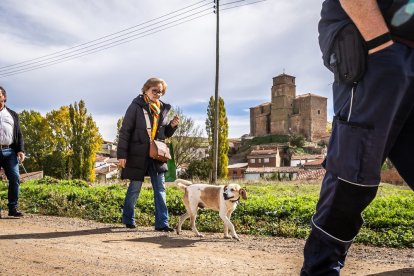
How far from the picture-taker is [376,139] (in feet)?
5.10

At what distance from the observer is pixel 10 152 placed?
23.7ft

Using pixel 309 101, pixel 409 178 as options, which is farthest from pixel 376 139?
pixel 309 101

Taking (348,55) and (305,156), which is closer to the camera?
(348,55)

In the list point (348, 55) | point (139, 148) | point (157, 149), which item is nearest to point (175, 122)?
point (157, 149)

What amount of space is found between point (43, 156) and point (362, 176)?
61881 mm

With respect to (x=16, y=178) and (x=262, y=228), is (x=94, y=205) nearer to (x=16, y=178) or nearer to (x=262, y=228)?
(x=16, y=178)

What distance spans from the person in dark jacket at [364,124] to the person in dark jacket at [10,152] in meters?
6.61

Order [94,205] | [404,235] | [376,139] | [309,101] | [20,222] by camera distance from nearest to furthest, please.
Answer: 1. [376,139]
2. [404,235]
3. [20,222]
4. [94,205]
5. [309,101]

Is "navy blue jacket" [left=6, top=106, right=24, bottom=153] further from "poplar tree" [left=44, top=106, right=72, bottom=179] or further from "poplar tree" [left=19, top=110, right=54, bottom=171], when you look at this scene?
"poplar tree" [left=19, top=110, right=54, bottom=171]

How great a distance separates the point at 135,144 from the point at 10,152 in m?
2.58

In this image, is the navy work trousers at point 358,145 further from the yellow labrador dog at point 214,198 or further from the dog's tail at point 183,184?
the dog's tail at point 183,184

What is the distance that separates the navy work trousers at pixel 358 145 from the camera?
155cm

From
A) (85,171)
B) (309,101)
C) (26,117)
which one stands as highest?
(309,101)

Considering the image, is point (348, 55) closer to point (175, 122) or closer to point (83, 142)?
point (175, 122)
